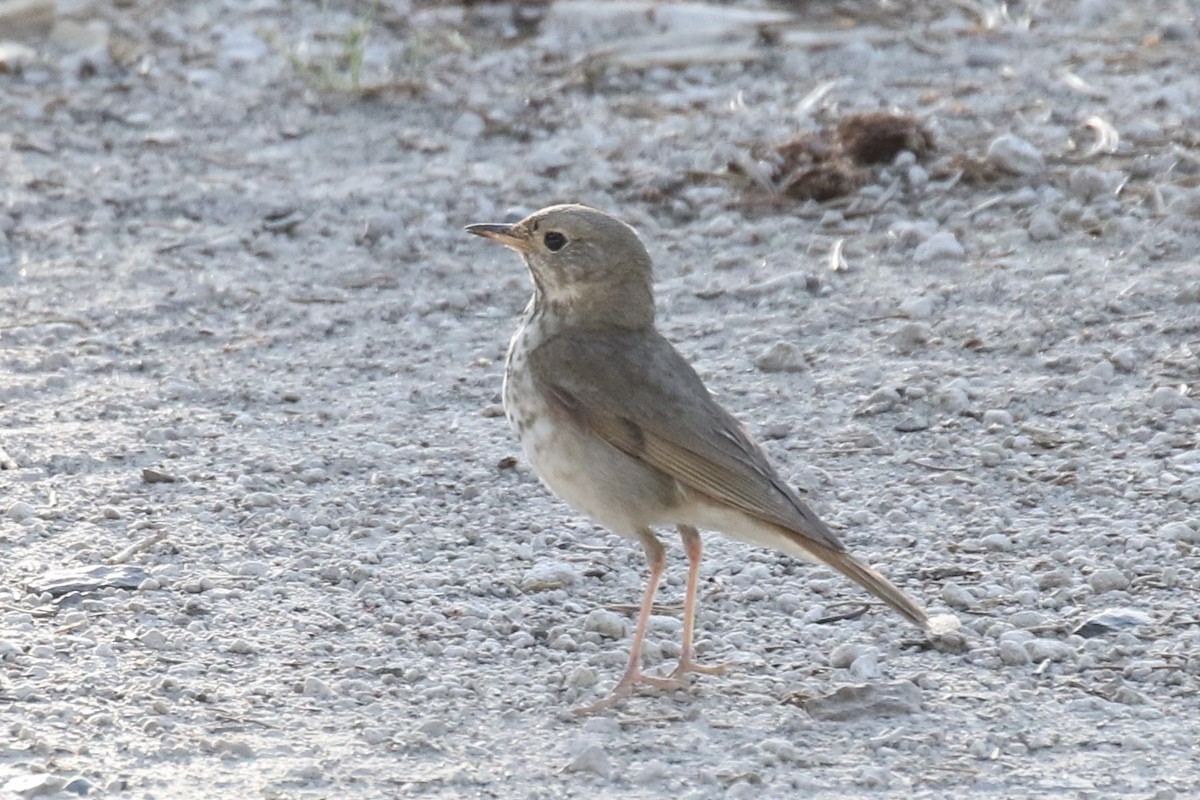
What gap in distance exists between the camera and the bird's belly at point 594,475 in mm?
5691

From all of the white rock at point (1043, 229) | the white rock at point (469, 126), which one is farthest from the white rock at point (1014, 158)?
the white rock at point (469, 126)

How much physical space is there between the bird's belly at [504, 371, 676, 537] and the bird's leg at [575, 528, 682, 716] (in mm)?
71

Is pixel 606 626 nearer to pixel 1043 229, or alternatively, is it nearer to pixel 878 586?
pixel 878 586

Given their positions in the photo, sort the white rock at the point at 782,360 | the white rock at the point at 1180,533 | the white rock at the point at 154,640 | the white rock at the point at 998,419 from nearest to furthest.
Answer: the white rock at the point at 154,640 → the white rock at the point at 1180,533 → the white rock at the point at 998,419 → the white rock at the point at 782,360

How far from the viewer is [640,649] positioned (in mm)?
5562

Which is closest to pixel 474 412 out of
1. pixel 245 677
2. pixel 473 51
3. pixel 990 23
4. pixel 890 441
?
pixel 890 441

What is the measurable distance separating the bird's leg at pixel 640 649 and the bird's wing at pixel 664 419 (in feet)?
0.87

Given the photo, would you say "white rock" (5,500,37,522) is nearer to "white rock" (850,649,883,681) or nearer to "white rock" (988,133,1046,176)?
"white rock" (850,649,883,681)

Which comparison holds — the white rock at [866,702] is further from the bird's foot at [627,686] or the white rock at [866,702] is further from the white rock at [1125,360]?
the white rock at [1125,360]

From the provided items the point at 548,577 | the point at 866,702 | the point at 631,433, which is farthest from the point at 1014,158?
the point at 866,702

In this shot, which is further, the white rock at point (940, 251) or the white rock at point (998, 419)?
the white rock at point (940, 251)

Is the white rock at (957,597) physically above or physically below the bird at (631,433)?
below

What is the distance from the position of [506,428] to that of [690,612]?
1969 mm

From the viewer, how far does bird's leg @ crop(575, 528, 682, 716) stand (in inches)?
212
